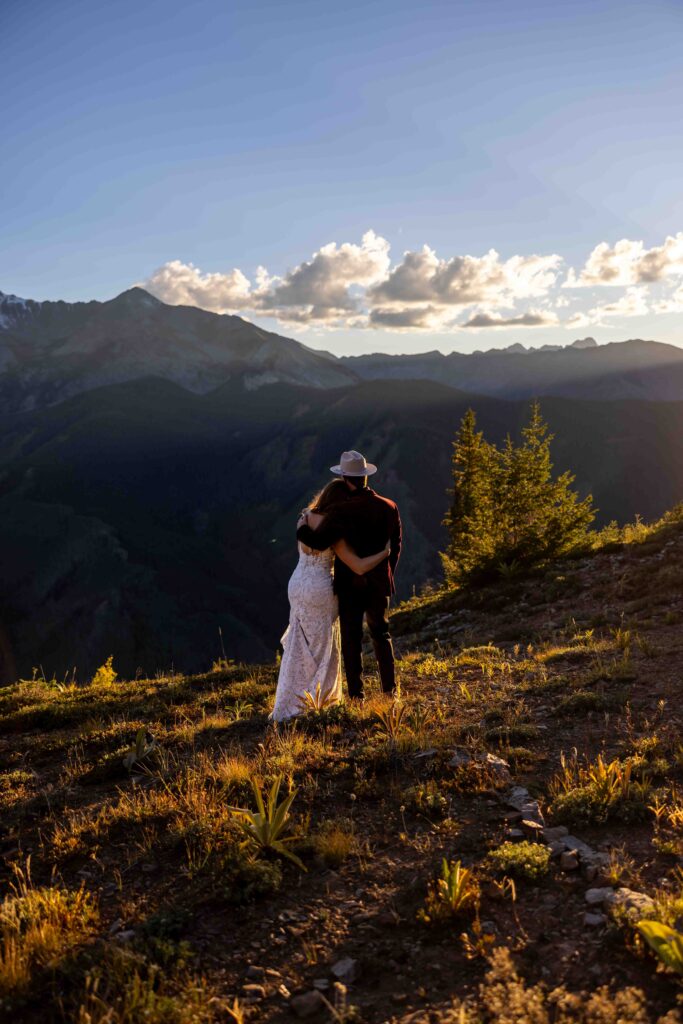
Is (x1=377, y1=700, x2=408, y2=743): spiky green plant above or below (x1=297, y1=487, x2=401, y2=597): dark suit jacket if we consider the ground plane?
below

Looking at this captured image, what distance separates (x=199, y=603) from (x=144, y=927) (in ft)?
395

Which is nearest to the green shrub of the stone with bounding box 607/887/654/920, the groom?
the stone with bounding box 607/887/654/920

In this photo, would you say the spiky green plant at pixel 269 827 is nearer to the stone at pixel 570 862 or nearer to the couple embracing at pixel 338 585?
the stone at pixel 570 862

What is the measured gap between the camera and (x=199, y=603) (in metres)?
121

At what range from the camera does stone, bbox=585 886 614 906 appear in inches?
147

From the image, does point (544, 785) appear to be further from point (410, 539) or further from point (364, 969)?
point (410, 539)

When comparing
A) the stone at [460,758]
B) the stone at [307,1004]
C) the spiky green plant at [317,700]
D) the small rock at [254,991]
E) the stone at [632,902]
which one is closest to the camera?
the stone at [307,1004]

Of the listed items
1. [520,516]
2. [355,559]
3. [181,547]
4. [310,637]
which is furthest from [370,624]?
[181,547]

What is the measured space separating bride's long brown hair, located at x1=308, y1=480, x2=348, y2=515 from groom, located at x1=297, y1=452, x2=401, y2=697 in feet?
0.18

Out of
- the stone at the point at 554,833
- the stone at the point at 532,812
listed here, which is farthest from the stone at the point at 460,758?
the stone at the point at 554,833

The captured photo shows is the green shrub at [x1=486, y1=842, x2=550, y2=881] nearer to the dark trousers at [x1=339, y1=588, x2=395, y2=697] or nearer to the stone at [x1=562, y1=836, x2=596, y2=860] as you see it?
the stone at [x1=562, y1=836, x2=596, y2=860]

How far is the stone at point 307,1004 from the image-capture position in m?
3.20

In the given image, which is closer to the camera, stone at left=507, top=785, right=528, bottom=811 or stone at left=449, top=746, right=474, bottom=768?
stone at left=507, top=785, right=528, bottom=811

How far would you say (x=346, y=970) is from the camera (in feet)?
11.2
